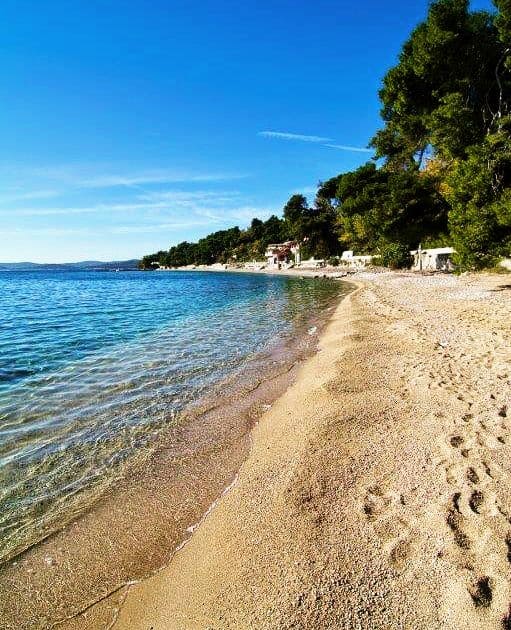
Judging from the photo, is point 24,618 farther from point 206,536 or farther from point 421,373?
point 421,373

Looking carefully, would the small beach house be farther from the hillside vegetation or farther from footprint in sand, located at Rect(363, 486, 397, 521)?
footprint in sand, located at Rect(363, 486, 397, 521)

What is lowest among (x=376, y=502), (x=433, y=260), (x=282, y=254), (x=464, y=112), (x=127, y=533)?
(x=127, y=533)

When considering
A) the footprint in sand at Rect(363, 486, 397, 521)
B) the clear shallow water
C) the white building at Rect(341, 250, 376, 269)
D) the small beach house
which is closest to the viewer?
the footprint in sand at Rect(363, 486, 397, 521)

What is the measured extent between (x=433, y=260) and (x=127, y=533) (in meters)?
49.1

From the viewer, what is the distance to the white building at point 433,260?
43969mm

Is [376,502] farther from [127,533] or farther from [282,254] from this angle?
[282,254]

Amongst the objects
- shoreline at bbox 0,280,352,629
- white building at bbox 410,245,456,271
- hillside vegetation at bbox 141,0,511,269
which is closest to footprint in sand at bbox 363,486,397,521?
shoreline at bbox 0,280,352,629

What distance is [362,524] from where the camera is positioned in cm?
379

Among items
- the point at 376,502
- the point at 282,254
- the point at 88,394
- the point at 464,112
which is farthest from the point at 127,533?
the point at 282,254

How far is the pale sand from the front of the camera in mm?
2916

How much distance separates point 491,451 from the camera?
15.6ft

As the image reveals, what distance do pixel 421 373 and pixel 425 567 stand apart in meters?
5.48

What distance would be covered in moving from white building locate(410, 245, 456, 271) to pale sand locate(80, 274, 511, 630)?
4133 cm

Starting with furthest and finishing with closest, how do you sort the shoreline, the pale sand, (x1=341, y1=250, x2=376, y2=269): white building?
(x1=341, y1=250, x2=376, y2=269): white building < the shoreline < the pale sand
